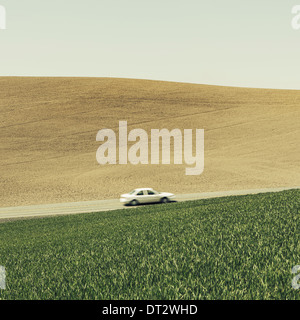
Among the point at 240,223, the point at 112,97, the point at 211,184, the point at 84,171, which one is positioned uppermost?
the point at 112,97

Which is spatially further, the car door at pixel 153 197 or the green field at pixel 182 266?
the car door at pixel 153 197

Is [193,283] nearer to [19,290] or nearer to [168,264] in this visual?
[168,264]

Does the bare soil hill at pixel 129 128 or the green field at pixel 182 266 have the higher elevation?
the bare soil hill at pixel 129 128

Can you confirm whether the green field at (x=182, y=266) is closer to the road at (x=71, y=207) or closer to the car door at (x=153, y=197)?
the road at (x=71, y=207)

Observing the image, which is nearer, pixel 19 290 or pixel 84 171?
pixel 19 290

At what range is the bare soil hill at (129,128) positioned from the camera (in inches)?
1531

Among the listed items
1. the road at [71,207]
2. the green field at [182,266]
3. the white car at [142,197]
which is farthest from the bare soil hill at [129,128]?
the green field at [182,266]

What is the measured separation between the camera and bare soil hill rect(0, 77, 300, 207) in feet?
128

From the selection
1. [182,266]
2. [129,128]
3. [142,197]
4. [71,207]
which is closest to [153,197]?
[142,197]

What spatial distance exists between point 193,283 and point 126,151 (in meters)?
48.4

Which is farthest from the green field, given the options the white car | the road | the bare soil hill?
the bare soil hill

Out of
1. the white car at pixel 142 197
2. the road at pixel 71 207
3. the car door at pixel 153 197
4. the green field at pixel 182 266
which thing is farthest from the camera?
the car door at pixel 153 197
